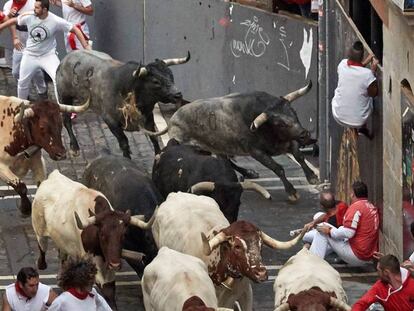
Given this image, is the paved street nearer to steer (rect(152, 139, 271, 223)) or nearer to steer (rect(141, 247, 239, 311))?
steer (rect(152, 139, 271, 223))

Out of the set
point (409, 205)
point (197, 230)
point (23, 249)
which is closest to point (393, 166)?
point (409, 205)

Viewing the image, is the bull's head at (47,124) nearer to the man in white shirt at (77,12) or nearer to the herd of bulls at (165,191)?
the herd of bulls at (165,191)

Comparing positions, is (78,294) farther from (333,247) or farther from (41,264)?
(333,247)

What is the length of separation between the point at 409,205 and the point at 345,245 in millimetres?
1387

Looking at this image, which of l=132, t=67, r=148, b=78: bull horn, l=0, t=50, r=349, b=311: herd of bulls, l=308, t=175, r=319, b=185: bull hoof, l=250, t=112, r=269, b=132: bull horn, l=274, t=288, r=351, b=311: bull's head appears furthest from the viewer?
l=132, t=67, r=148, b=78: bull horn

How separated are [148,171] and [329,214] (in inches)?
186

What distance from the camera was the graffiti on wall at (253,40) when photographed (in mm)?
25047

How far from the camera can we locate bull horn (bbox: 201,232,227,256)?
16344mm

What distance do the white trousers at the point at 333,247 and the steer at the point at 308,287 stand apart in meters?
2.15

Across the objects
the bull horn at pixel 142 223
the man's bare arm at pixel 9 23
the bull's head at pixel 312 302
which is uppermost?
the man's bare arm at pixel 9 23

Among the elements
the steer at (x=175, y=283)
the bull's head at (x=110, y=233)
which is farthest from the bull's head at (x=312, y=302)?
the bull's head at (x=110, y=233)

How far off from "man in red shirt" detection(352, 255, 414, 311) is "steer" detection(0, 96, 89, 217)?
6197mm

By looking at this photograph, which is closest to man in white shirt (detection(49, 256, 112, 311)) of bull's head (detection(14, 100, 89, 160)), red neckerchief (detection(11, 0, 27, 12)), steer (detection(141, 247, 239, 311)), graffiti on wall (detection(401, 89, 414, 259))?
steer (detection(141, 247, 239, 311))

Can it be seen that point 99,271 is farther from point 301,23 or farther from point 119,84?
point 301,23
